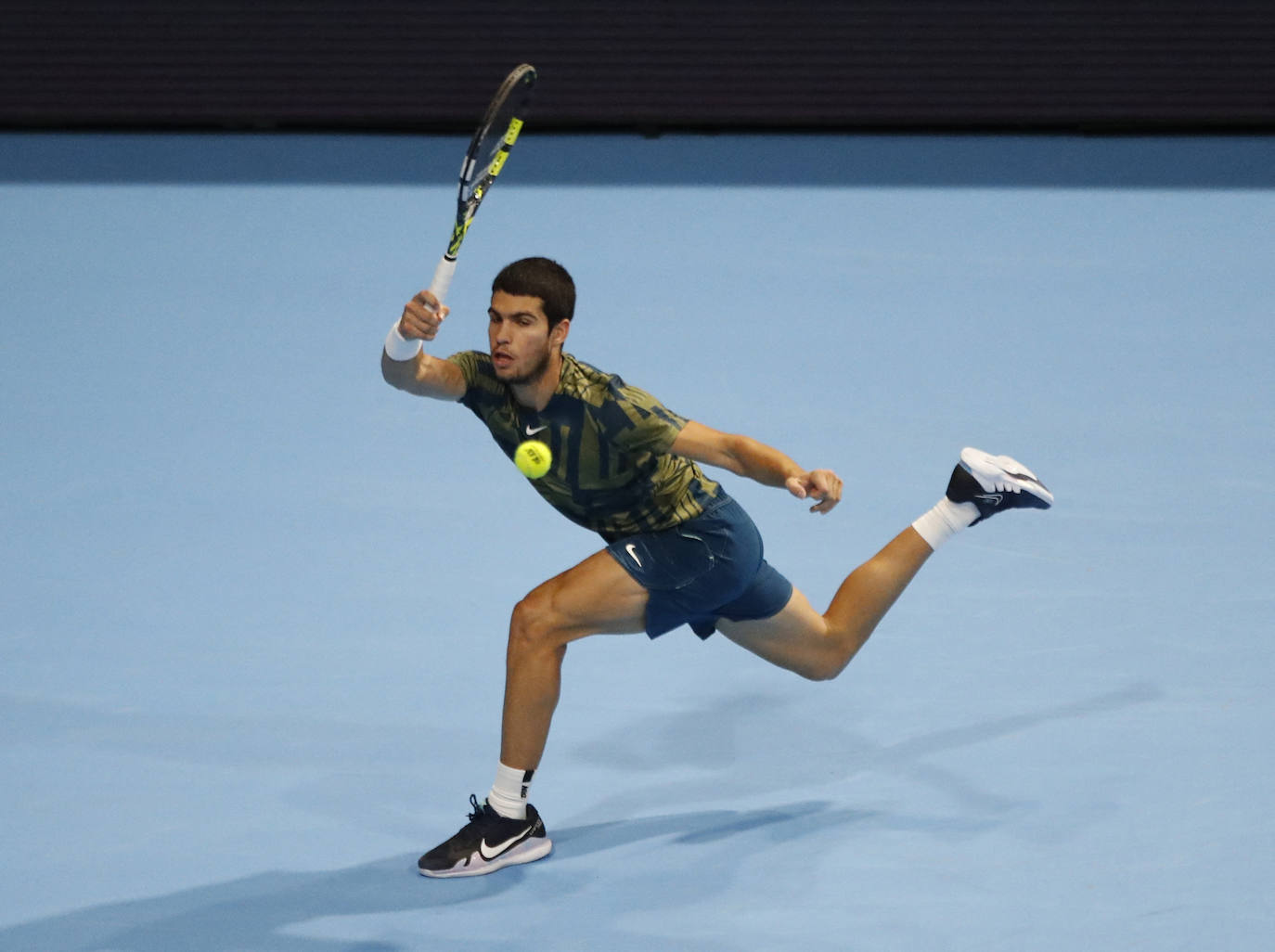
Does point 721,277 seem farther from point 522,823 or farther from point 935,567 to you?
point 522,823

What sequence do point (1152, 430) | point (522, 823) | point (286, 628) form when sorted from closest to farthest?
point (522, 823), point (286, 628), point (1152, 430)

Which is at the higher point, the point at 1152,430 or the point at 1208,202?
the point at 1208,202


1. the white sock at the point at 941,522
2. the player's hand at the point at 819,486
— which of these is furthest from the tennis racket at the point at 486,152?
the white sock at the point at 941,522

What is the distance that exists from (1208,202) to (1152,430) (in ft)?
13.1

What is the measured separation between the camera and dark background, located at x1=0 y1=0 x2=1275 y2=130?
1228cm

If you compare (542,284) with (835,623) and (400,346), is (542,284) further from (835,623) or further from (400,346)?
(835,623)

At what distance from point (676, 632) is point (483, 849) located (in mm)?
1685

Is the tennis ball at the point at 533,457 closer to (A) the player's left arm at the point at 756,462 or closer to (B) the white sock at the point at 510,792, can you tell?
(A) the player's left arm at the point at 756,462

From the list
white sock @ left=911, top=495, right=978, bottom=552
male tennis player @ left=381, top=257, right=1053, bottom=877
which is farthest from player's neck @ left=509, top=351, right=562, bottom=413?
white sock @ left=911, top=495, right=978, bottom=552

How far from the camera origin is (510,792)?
458 cm

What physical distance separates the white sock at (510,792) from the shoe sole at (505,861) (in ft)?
0.27

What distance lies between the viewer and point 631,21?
12523 mm

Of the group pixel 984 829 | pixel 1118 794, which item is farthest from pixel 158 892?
pixel 1118 794

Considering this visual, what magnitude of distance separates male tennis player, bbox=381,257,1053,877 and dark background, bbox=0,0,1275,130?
27.4 ft
